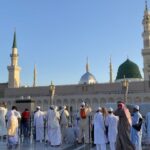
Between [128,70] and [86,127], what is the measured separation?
4469 centimetres

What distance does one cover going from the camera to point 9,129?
925 centimetres

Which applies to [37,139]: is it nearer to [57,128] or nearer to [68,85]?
[57,128]

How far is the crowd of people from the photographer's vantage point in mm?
7531

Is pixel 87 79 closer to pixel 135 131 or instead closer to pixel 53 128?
pixel 53 128

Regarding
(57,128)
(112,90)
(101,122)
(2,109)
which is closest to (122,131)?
(101,122)

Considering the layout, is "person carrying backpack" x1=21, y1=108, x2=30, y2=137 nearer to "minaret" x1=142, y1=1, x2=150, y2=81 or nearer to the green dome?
"minaret" x1=142, y1=1, x2=150, y2=81

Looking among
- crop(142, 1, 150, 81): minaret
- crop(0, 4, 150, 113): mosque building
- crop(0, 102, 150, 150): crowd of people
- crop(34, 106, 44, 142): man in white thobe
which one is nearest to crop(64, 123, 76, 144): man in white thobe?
crop(0, 102, 150, 150): crowd of people

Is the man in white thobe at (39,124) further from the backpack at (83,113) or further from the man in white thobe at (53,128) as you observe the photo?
the backpack at (83,113)

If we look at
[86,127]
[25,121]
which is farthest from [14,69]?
[86,127]

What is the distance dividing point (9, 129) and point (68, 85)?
44287 millimetres

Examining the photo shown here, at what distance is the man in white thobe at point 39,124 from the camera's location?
10.8 m

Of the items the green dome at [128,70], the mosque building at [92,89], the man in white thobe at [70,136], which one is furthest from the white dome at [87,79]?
the man in white thobe at [70,136]

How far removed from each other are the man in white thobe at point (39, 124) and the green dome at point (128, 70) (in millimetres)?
43688

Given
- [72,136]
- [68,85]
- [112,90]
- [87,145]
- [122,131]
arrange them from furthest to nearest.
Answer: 1. [68,85]
2. [112,90]
3. [72,136]
4. [87,145]
5. [122,131]
